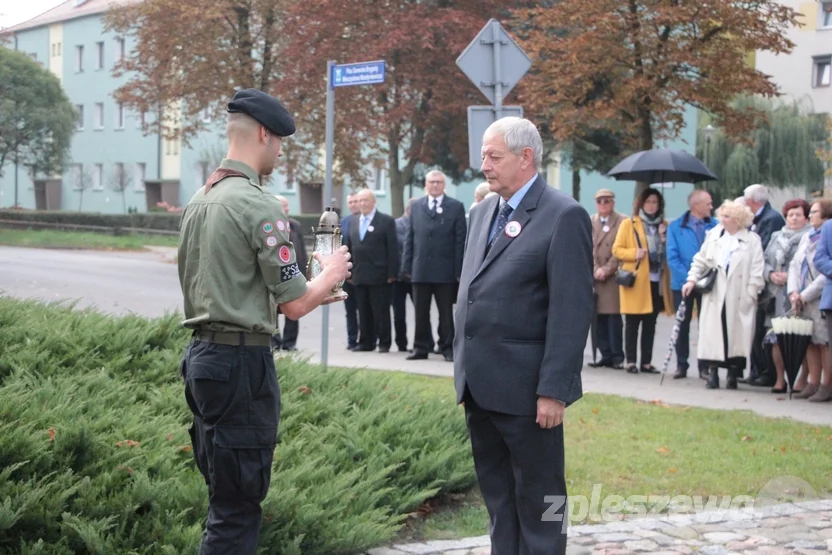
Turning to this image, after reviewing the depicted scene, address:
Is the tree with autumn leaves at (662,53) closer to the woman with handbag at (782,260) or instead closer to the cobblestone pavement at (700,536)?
the woman with handbag at (782,260)

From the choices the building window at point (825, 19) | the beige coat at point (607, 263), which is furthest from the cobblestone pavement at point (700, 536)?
the building window at point (825, 19)

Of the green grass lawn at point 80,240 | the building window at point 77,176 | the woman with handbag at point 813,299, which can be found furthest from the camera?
the building window at point 77,176

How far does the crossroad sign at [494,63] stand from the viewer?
33.9ft

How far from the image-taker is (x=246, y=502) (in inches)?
176

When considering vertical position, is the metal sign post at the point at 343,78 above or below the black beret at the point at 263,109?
above

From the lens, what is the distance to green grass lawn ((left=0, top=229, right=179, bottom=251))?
43.0m

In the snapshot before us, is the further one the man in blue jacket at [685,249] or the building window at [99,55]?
the building window at [99,55]

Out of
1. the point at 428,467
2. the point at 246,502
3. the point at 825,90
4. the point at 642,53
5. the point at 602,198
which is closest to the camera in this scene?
the point at 246,502

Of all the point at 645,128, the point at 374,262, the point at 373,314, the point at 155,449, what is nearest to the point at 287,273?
the point at 155,449

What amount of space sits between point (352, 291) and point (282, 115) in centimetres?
1119

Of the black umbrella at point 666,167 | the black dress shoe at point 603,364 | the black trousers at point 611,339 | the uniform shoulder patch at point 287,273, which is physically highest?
the black umbrella at point 666,167

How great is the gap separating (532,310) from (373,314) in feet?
34.2

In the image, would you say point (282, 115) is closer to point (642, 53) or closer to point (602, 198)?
point (602, 198)

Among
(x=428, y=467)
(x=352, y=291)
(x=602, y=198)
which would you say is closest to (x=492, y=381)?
(x=428, y=467)
